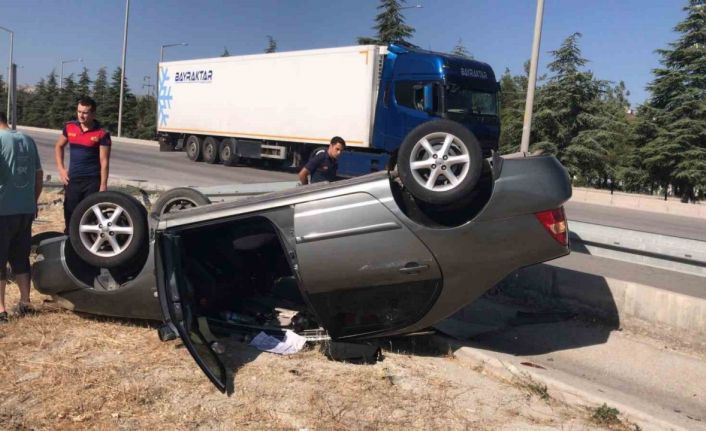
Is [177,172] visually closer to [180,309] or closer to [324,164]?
[324,164]

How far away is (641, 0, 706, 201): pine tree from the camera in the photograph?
25.9 metres

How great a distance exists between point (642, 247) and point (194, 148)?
1906 centimetres

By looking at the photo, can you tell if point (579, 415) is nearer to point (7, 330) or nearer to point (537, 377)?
point (537, 377)

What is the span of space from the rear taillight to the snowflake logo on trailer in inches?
871

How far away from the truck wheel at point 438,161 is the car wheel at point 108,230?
1851 mm

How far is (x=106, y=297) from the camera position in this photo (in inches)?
165

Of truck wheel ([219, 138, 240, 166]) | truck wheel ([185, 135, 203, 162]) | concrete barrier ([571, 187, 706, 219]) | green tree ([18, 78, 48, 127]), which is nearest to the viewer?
concrete barrier ([571, 187, 706, 219])

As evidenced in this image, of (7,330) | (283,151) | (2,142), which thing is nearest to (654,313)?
(7,330)

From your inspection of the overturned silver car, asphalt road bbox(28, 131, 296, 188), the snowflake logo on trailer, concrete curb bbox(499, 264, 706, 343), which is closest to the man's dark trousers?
the overturned silver car

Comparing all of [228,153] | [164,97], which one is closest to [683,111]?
[228,153]

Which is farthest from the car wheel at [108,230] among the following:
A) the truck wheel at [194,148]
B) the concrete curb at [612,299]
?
the truck wheel at [194,148]

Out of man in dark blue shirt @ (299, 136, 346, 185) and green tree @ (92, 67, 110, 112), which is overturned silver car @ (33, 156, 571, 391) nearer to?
man in dark blue shirt @ (299, 136, 346, 185)

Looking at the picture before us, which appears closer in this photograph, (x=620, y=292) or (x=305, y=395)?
(x=305, y=395)

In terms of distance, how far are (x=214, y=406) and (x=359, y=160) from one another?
12675 millimetres
